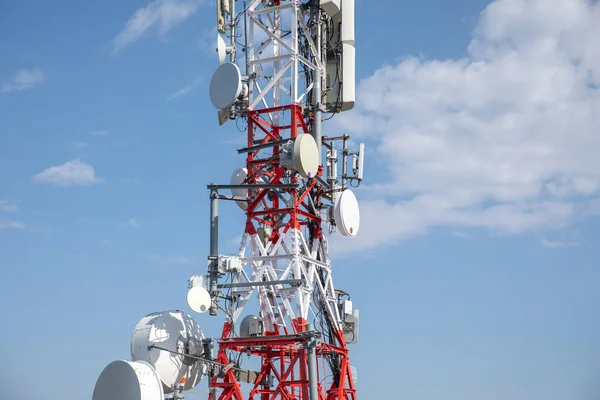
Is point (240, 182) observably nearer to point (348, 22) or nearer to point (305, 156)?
point (305, 156)

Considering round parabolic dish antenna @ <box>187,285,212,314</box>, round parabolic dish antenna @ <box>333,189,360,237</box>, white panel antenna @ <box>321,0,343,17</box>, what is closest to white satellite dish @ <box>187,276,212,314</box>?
round parabolic dish antenna @ <box>187,285,212,314</box>

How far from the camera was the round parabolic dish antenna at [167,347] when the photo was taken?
37438 millimetres

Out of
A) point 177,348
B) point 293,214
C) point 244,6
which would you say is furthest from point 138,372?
point 244,6

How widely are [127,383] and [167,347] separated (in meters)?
5.25

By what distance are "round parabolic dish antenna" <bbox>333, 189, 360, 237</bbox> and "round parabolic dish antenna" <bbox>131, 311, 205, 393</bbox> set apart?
28.7 feet

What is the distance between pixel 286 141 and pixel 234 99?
10.3 ft

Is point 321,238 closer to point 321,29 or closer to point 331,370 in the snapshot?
point 331,370

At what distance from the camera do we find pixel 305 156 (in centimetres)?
3956

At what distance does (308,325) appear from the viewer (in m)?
38.7

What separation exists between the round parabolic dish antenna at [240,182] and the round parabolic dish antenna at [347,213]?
4.21 m

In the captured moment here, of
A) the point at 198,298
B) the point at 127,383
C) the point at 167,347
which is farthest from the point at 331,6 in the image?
the point at 127,383

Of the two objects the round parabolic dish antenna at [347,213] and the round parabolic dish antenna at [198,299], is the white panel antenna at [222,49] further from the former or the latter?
the round parabolic dish antenna at [198,299]

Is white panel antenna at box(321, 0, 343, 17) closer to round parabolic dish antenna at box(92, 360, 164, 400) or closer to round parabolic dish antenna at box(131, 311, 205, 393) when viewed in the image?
round parabolic dish antenna at box(131, 311, 205, 393)

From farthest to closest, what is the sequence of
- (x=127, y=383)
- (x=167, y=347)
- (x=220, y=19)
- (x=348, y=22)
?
(x=348, y=22) → (x=220, y=19) → (x=167, y=347) → (x=127, y=383)
